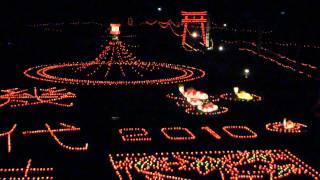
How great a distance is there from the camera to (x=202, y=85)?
15055mm

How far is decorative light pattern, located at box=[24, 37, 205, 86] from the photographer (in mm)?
15492

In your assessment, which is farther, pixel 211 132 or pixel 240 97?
pixel 240 97

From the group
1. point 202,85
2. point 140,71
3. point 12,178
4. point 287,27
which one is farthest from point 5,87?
point 287,27

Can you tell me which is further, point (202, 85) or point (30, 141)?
point (202, 85)

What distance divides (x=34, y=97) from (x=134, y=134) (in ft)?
14.1

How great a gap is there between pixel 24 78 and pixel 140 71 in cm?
433

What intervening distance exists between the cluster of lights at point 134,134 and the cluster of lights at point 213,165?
2.73 ft

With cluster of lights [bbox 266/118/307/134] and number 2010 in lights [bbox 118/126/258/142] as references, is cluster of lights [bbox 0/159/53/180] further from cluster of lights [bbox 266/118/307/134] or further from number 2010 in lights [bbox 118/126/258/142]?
cluster of lights [bbox 266/118/307/134]

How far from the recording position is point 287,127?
10.6 m

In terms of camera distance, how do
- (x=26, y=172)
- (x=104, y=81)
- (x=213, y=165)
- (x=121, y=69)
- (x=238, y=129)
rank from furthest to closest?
(x=121, y=69), (x=104, y=81), (x=238, y=129), (x=213, y=165), (x=26, y=172)

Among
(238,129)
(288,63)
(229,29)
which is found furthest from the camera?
(229,29)

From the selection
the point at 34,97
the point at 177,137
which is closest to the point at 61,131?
the point at 177,137

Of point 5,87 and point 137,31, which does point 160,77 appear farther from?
point 137,31

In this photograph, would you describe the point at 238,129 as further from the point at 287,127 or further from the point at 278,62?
the point at 278,62
